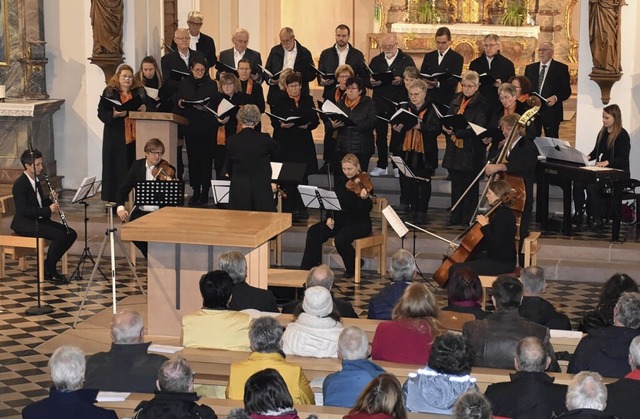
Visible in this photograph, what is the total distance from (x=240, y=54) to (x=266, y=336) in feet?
28.1

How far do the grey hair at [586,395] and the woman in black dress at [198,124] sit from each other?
27.4 feet

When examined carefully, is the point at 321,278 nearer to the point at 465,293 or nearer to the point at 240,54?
the point at 465,293

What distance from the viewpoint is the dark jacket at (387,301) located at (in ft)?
26.8

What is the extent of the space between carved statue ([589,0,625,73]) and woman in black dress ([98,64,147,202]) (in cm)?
502

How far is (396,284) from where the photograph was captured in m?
8.21

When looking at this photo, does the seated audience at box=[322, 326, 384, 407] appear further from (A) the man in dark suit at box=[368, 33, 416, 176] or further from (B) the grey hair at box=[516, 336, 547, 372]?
(A) the man in dark suit at box=[368, 33, 416, 176]

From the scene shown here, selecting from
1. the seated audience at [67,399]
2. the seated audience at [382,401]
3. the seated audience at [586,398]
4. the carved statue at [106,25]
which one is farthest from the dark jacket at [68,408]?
the carved statue at [106,25]

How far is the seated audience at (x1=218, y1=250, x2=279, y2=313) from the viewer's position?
7.88 m

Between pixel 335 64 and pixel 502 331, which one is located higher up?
pixel 335 64

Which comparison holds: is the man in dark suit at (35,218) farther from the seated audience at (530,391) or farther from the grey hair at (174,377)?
the seated audience at (530,391)

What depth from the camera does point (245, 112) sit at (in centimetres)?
1100

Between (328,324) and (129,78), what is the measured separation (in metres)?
6.77

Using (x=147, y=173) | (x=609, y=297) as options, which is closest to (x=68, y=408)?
(x=609, y=297)

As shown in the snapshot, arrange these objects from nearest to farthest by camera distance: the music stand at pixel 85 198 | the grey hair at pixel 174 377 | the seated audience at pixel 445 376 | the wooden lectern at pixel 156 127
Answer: the grey hair at pixel 174 377
the seated audience at pixel 445 376
the music stand at pixel 85 198
the wooden lectern at pixel 156 127
